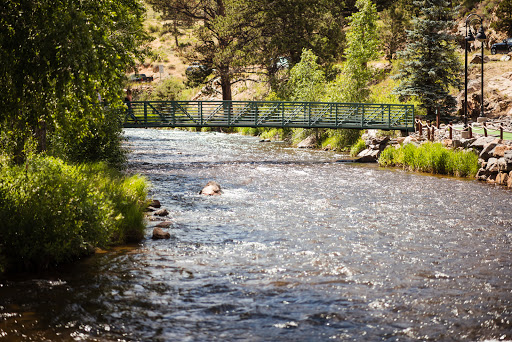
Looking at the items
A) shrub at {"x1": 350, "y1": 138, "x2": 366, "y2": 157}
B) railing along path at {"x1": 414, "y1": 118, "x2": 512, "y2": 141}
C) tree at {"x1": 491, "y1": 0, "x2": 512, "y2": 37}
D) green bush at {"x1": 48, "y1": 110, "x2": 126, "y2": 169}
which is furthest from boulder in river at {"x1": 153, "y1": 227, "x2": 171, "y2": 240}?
tree at {"x1": 491, "y1": 0, "x2": 512, "y2": 37}

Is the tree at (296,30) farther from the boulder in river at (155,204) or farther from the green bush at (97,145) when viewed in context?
the boulder in river at (155,204)

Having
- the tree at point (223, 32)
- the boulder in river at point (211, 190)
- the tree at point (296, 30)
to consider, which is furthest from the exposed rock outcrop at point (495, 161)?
the tree at point (296, 30)

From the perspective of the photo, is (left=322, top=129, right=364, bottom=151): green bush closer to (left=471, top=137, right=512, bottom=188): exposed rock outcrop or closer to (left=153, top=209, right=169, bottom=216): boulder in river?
(left=471, top=137, right=512, bottom=188): exposed rock outcrop

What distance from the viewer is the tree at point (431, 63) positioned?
31.6 meters

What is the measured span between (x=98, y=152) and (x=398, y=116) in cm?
1962

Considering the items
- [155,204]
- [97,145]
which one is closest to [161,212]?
[155,204]

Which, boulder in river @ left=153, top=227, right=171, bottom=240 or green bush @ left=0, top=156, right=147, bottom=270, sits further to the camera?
boulder in river @ left=153, top=227, right=171, bottom=240

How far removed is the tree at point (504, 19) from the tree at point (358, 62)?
18364 millimetres

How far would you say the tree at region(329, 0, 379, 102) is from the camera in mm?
34438

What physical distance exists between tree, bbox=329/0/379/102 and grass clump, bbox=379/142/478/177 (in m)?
9.11

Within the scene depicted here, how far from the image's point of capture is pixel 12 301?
786 cm

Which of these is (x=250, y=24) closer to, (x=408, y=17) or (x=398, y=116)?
(x=408, y=17)

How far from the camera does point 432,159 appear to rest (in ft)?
74.7

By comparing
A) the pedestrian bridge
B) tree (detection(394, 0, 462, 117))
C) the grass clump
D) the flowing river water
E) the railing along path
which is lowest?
the flowing river water
